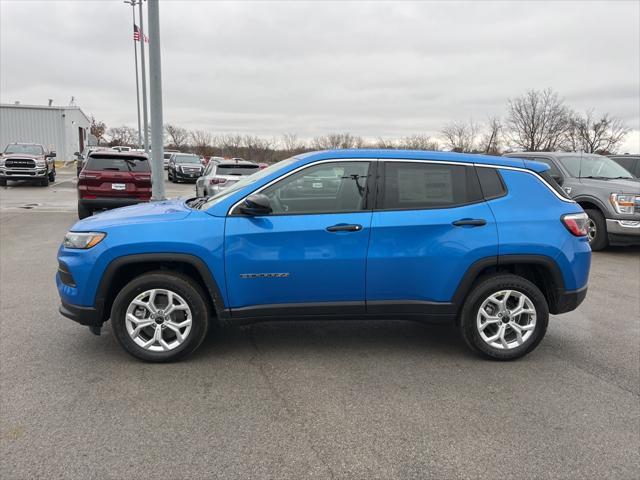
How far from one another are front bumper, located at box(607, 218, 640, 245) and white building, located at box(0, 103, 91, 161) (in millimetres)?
42561

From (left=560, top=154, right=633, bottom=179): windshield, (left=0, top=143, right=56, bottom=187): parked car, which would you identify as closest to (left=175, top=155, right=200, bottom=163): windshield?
(left=0, top=143, right=56, bottom=187): parked car

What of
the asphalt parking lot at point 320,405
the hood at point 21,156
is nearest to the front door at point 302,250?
the asphalt parking lot at point 320,405

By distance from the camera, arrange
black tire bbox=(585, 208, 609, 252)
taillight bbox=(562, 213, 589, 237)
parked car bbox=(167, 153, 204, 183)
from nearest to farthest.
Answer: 1. taillight bbox=(562, 213, 589, 237)
2. black tire bbox=(585, 208, 609, 252)
3. parked car bbox=(167, 153, 204, 183)

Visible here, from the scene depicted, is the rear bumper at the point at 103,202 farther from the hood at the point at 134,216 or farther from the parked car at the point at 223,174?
the hood at the point at 134,216

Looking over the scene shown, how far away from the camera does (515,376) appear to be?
4.01m

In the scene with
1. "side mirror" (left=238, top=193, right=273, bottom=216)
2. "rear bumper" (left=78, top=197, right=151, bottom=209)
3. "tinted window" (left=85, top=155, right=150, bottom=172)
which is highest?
"tinted window" (left=85, top=155, right=150, bottom=172)

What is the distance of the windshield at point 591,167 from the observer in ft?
33.7

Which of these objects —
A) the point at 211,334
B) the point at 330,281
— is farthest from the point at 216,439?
the point at 211,334

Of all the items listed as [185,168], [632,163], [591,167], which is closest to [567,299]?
[591,167]

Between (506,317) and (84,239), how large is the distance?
350 cm

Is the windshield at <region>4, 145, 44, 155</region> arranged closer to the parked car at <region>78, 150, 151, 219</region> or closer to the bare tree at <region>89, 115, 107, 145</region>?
the parked car at <region>78, 150, 151, 219</region>

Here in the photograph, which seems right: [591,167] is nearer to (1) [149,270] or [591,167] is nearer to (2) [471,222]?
(2) [471,222]

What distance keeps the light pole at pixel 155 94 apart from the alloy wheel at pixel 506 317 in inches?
322

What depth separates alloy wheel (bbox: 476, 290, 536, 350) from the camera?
420 centimetres
